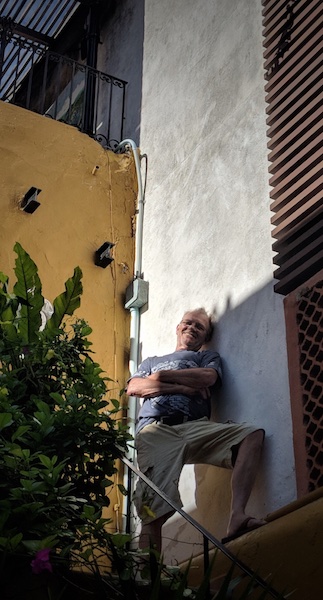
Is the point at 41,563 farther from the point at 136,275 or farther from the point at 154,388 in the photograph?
the point at 136,275

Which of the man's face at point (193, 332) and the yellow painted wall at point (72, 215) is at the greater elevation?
the yellow painted wall at point (72, 215)

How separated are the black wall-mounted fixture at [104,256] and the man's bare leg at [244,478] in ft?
8.83

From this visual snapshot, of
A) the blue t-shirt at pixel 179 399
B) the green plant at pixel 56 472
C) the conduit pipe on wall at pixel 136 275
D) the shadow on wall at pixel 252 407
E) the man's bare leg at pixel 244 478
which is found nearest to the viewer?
the green plant at pixel 56 472

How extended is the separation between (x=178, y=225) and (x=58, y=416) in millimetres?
3882

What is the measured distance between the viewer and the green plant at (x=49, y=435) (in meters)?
4.33

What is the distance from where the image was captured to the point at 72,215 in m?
8.63

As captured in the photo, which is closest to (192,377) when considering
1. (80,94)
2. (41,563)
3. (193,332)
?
(193,332)

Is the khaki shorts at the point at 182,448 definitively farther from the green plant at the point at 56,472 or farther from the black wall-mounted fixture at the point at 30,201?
the black wall-mounted fixture at the point at 30,201

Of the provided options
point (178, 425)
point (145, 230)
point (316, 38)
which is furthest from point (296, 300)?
point (145, 230)

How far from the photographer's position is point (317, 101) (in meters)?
6.98

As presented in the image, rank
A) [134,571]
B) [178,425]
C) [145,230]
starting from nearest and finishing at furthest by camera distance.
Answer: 1. [134,571]
2. [178,425]
3. [145,230]

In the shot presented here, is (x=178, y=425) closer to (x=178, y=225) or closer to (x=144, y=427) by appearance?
(x=144, y=427)

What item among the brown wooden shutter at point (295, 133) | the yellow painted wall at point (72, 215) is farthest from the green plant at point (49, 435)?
the yellow painted wall at point (72, 215)

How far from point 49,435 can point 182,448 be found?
5.91 ft
